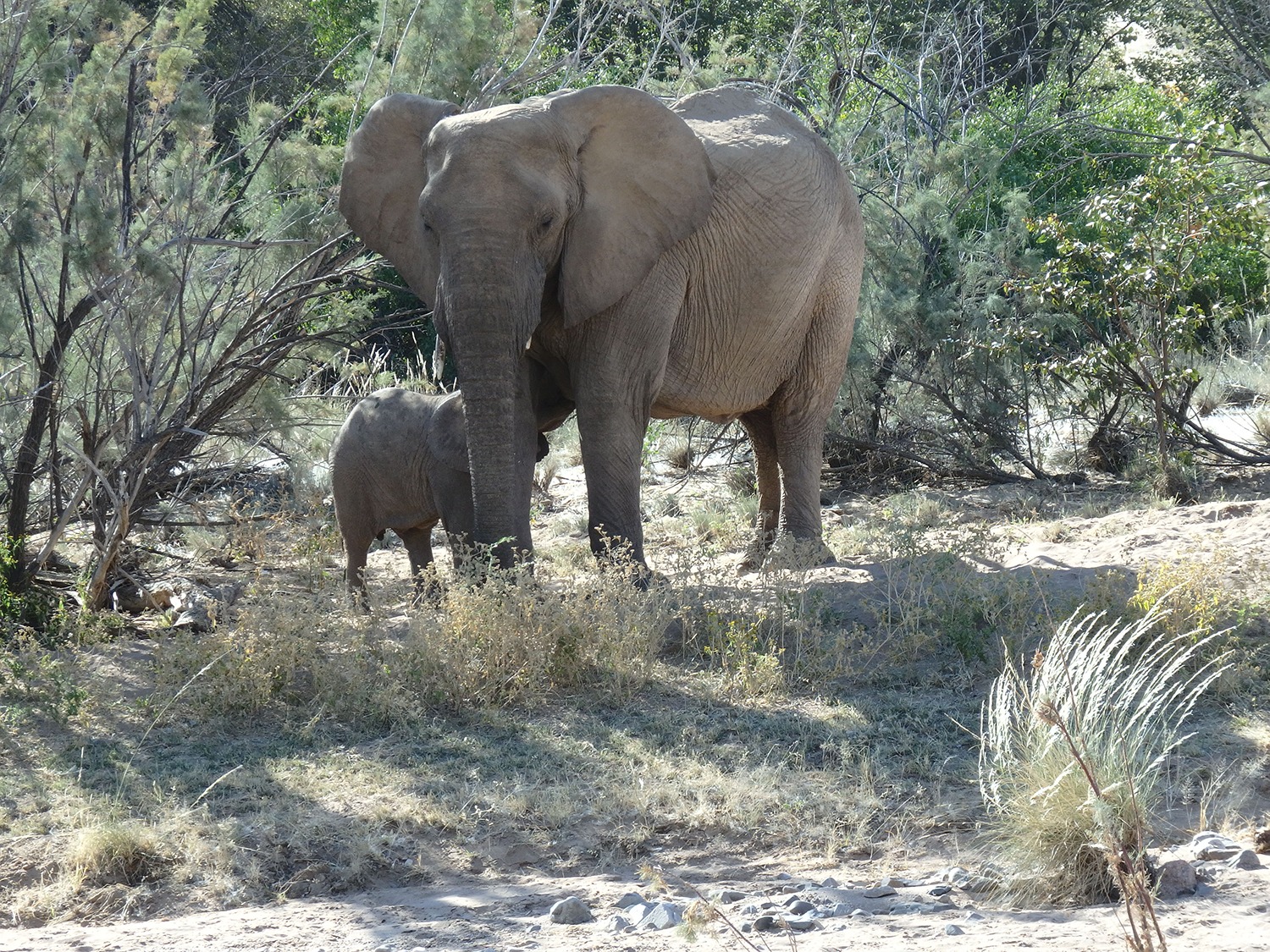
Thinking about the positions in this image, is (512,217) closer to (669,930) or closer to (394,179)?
(394,179)

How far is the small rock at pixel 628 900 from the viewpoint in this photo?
472cm

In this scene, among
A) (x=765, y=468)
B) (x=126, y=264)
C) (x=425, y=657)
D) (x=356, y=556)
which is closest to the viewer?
(x=425, y=657)

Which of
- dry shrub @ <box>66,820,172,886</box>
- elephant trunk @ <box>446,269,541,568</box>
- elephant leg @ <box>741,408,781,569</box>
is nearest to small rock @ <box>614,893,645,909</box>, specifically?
dry shrub @ <box>66,820,172,886</box>

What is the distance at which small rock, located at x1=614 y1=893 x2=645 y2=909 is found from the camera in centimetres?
472

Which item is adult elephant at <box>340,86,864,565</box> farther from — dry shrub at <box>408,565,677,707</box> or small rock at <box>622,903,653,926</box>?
small rock at <box>622,903,653,926</box>

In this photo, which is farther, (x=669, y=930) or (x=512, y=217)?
(x=512, y=217)

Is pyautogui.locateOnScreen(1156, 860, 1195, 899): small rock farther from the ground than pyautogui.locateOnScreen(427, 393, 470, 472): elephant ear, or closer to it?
closer to it

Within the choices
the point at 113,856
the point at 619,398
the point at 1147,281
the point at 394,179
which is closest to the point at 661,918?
the point at 113,856

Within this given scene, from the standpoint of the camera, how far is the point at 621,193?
25.1ft

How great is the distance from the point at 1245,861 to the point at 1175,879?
386 mm

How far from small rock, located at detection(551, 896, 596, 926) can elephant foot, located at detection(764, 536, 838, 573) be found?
3.36m

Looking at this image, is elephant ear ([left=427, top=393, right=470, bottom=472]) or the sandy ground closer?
the sandy ground

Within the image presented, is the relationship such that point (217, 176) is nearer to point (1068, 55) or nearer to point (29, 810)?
point (29, 810)

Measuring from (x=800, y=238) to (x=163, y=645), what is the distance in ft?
14.5
